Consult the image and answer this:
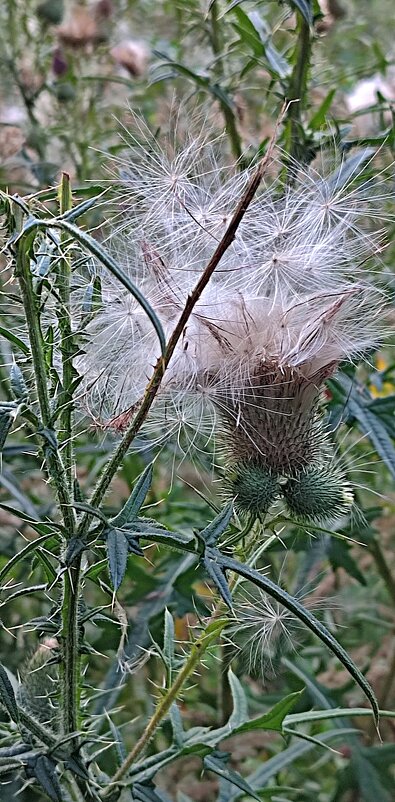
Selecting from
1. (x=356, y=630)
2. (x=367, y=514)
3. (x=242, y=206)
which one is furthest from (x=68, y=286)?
(x=356, y=630)

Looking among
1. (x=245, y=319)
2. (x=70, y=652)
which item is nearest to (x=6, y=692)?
(x=70, y=652)

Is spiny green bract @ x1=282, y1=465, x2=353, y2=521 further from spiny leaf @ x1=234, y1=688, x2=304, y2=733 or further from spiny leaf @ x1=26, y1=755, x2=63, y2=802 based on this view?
spiny leaf @ x1=26, y1=755, x2=63, y2=802

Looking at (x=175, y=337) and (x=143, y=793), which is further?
(x=143, y=793)

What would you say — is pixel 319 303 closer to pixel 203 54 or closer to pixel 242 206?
pixel 242 206

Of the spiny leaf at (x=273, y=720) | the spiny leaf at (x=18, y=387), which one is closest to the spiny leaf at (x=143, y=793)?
the spiny leaf at (x=273, y=720)

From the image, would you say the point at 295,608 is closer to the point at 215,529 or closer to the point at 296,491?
the point at 215,529

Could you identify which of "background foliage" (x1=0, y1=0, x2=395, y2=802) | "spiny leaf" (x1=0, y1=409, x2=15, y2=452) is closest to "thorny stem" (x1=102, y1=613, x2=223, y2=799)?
"background foliage" (x1=0, y1=0, x2=395, y2=802)

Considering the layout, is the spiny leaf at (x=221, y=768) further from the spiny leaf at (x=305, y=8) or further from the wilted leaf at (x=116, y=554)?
the spiny leaf at (x=305, y=8)
